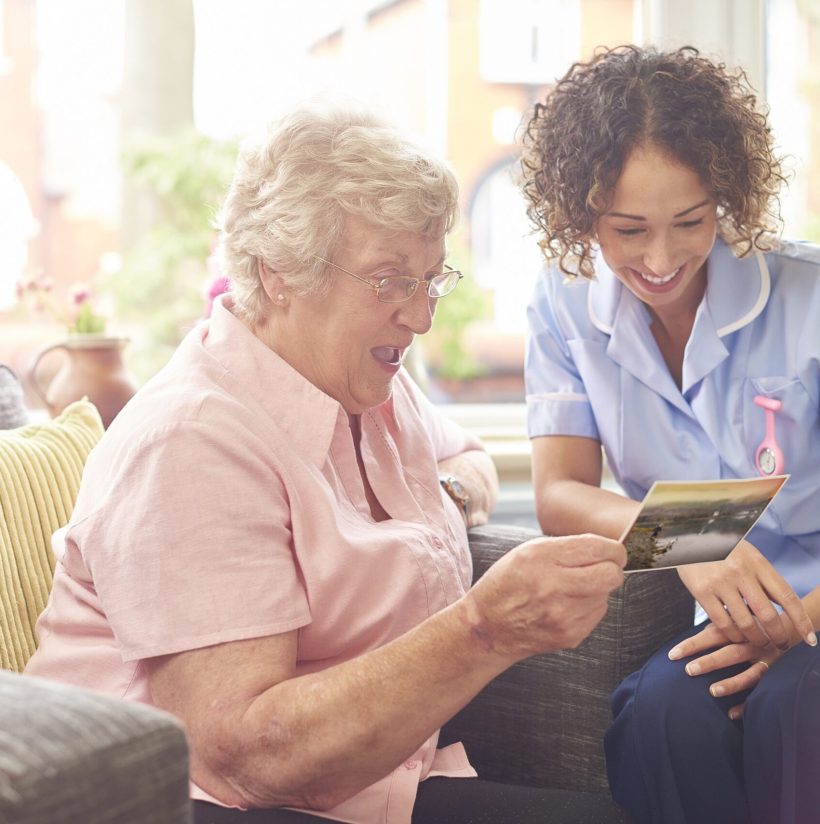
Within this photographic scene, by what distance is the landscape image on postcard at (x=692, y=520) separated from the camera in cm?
121

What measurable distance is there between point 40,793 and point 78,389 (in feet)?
5.09

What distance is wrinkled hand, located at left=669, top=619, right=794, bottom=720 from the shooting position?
1.50 metres

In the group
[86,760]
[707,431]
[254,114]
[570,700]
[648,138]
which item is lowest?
[570,700]

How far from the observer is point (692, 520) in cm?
127

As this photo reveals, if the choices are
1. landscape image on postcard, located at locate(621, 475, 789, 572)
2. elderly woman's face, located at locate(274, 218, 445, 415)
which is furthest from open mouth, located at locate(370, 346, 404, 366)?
landscape image on postcard, located at locate(621, 475, 789, 572)

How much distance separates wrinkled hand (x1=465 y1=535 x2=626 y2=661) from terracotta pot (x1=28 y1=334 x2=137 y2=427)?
131 centimetres

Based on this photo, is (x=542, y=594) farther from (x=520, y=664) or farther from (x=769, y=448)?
(x=769, y=448)

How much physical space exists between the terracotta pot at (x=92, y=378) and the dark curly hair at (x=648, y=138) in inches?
36.8

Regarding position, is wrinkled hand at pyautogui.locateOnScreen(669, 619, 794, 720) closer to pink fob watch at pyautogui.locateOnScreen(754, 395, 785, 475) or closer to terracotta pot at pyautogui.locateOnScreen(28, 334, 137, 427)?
pink fob watch at pyautogui.locateOnScreen(754, 395, 785, 475)

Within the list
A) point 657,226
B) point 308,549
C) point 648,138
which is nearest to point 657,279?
point 657,226

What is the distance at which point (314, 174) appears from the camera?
1.37 m

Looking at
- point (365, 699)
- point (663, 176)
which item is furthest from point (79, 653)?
point (663, 176)

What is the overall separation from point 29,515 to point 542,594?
2.45 feet

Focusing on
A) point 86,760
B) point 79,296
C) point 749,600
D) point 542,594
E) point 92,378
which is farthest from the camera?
point 79,296
